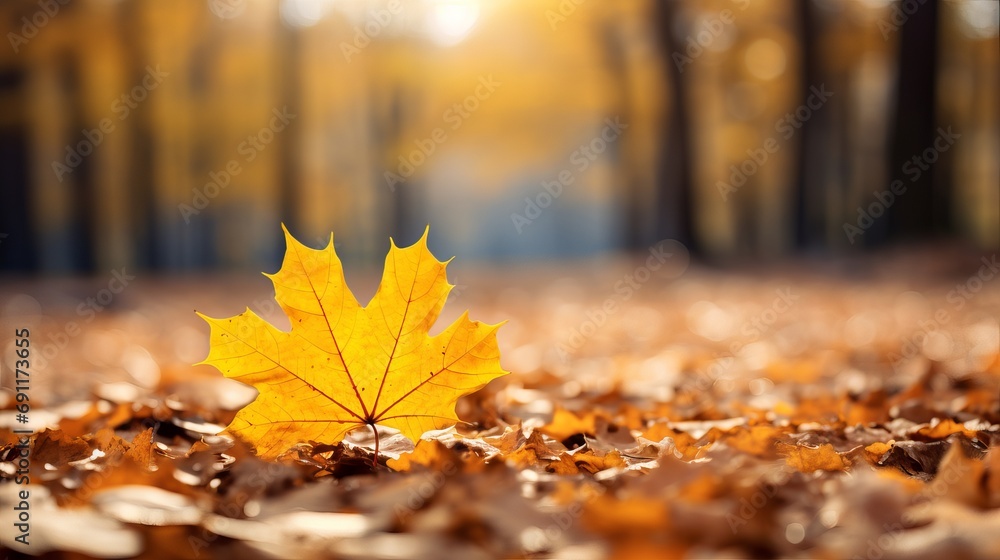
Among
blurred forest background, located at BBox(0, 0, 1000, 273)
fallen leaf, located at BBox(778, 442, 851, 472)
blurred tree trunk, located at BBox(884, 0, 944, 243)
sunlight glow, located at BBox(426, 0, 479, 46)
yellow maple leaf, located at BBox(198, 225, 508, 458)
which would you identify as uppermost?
sunlight glow, located at BBox(426, 0, 479, 46)

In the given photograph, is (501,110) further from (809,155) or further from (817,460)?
(817,460)

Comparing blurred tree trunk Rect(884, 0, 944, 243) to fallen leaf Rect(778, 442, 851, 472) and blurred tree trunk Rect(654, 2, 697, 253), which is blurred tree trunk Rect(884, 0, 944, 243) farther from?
fallen leaf Rect(778, 442, 851, 472)

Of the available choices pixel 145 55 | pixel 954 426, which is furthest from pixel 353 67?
pixel 954 426

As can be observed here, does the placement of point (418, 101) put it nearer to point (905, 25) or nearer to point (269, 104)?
point (269, 104)

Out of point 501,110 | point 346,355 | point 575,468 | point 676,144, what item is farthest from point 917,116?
point 346,355

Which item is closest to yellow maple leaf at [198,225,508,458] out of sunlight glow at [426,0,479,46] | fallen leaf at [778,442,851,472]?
fallen leaf at [778,442,851,472]

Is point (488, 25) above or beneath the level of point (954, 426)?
above

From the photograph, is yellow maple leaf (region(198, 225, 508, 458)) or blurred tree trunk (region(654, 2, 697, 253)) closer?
yellow maple leaf (region(198, 225, 508, 458))
